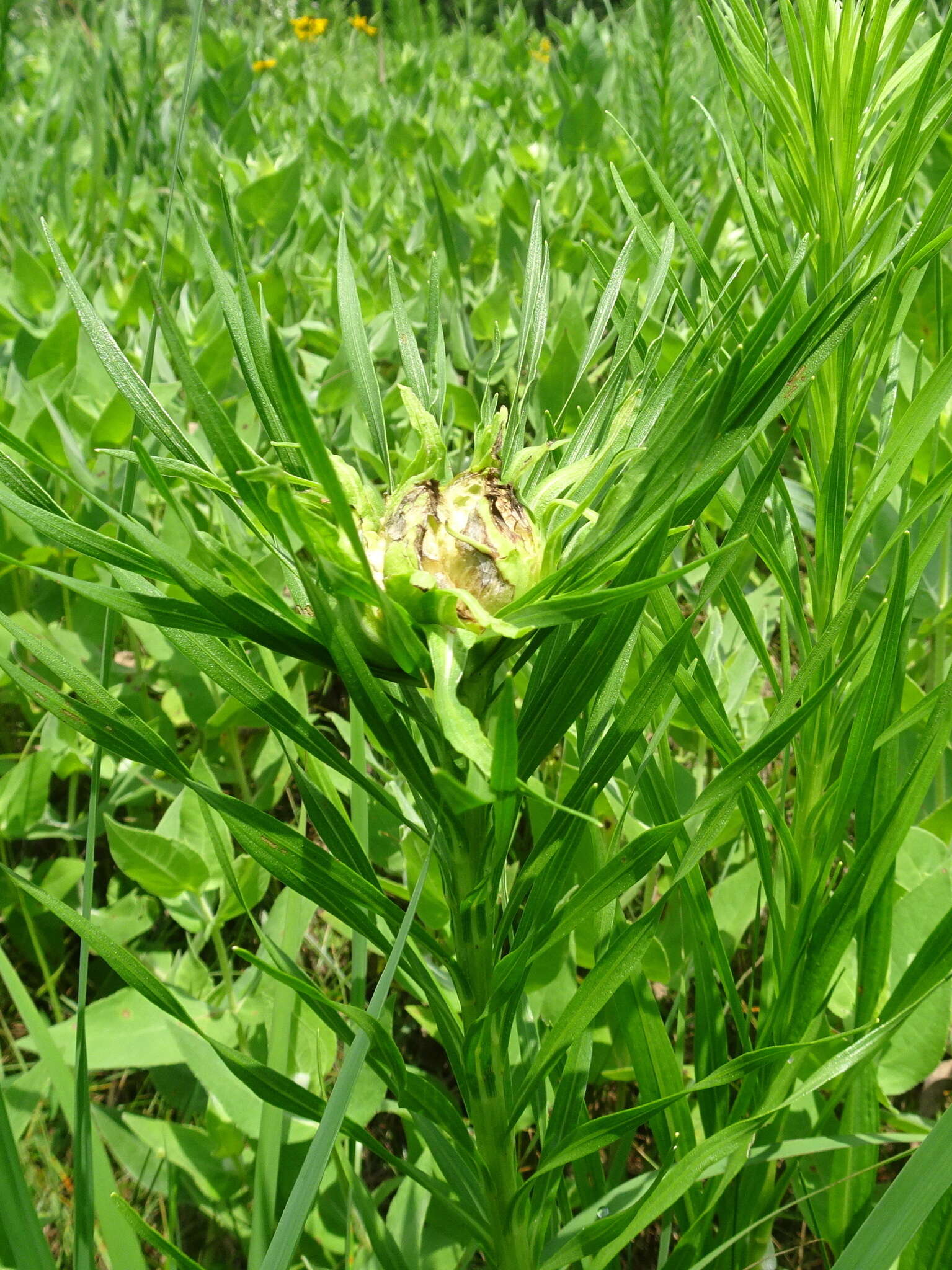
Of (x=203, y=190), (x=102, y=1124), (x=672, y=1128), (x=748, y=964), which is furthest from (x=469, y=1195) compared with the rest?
(x=203, y=190)

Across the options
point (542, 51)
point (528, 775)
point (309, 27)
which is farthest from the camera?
point (542, 51)

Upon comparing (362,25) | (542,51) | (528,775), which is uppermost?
(362,25)

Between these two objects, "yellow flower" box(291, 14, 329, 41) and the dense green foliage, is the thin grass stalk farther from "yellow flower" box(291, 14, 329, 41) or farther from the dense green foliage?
"yellow flower" box(291, 14, 329, 41)

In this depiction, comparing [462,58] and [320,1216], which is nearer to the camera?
[320,1216]

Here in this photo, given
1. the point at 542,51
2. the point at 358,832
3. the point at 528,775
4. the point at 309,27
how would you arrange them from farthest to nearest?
the point at 542,51 < the point at 309,27 < the point at 358,832 < the point at 528,775

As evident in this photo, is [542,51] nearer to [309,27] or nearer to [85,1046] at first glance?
[309,27]

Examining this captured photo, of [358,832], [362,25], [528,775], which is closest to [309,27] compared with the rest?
[362,25]

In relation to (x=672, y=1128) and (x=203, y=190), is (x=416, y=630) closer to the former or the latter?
(x=672, y=1128)
